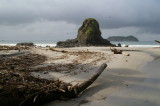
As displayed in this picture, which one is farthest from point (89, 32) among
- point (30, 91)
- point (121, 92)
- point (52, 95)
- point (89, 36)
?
point (30, 91)

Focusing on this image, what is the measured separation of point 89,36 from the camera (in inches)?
→ 1519

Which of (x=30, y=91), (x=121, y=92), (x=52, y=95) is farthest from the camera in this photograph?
(x=121, y=92)

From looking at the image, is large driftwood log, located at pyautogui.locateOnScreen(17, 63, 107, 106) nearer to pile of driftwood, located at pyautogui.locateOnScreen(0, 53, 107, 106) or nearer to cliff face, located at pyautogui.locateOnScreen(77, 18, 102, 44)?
pile of driftwood, located at pyautogui.locateOnScreen(0, 53, 107, 106)

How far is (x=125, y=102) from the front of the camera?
4.46 metres

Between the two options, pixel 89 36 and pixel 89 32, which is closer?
pixel 89 36

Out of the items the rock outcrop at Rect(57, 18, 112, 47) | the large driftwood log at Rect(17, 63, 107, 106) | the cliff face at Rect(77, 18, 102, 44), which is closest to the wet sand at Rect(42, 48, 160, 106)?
the large driftwood log at Rect(17, 63, 107, 106)

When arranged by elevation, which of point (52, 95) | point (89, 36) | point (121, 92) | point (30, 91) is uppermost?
point (89, 36)

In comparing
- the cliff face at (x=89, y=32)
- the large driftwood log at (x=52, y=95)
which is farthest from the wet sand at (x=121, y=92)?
the cliff face at (x=89, y=32)

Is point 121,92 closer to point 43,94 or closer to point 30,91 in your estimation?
point 43,94

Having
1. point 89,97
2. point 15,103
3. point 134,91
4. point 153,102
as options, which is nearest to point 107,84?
point 134,91

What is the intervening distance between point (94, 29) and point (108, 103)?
117 ft

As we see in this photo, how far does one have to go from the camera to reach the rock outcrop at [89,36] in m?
38.2

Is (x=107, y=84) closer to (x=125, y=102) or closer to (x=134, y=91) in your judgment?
(x=134, y=91)

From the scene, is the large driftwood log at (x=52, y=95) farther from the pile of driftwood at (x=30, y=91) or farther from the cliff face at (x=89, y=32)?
the cliff face at (x=89, y=32)
